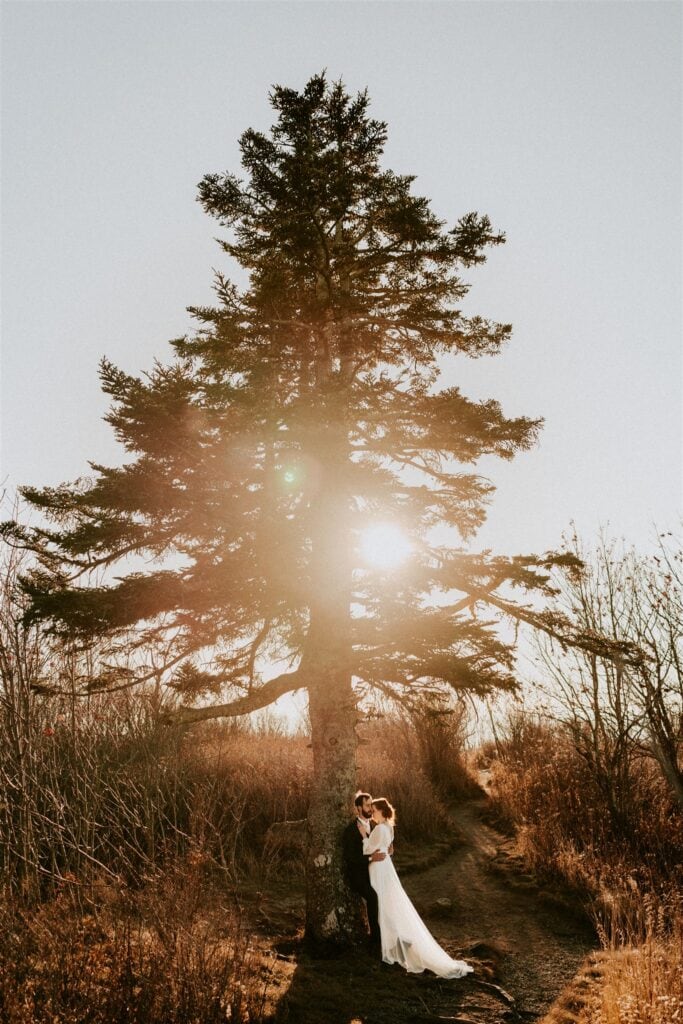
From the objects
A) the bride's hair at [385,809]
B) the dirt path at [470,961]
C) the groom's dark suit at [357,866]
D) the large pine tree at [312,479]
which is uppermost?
the large pine tree at [312,479]

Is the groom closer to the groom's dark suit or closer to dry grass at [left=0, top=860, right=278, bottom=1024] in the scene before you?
the groom's dark suit

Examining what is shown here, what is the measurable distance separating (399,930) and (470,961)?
1140mm

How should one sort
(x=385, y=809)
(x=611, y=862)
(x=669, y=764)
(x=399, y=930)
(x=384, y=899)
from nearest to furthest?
(x=399, y=930)
(x=384, y=899)
(x=385, y=809)
(x=611, y=862)
(x=669, y=764)

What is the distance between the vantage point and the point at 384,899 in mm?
8469

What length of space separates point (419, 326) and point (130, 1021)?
9799 mm

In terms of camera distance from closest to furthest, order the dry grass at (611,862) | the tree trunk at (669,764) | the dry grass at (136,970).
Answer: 1. the dry grass at (136,970)
2. the dry grass at (611,862)
3. the tree trunk at (669,764)

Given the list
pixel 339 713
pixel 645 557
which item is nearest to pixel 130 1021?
pixel 339 713

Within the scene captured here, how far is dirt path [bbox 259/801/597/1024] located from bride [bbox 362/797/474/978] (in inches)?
6.7

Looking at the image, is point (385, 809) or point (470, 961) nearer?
point (470, 961)

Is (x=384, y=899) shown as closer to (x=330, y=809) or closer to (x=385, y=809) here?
(x=385, y=809)

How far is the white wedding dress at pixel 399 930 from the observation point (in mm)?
7969

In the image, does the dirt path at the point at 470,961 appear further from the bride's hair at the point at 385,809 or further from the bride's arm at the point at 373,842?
the bride's hair at the point at 385,809

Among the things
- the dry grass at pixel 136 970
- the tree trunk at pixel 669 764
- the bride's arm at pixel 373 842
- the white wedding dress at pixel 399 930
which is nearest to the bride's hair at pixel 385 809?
the white wedding dress at pixel 399 930

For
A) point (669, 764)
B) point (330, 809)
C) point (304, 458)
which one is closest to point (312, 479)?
point (304, 458)
